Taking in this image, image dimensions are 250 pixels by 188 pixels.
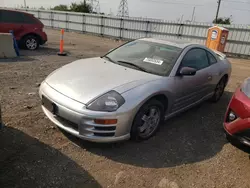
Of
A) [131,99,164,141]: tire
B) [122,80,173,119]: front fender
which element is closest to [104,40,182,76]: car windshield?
[122,80,173,119]: front fender

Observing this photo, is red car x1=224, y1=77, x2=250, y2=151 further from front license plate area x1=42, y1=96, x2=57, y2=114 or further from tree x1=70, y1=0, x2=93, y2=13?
tree x1=70, y1=0, x2=93, y2=13

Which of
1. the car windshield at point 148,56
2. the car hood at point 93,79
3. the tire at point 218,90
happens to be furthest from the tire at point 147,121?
the tire at point 218,90

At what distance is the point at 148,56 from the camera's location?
3799 millimetres

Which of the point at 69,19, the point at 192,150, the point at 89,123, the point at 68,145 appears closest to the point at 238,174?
the point at 192,150

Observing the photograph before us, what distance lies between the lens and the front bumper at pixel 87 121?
2672mm

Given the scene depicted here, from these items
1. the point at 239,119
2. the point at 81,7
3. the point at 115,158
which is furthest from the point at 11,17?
the point at 81,7

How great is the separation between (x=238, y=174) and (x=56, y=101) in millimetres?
2594

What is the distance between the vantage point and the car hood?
285 centimetres

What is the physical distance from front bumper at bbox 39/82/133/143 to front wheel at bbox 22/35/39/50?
764 cm

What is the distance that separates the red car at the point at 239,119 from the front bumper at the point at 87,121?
1.40 m

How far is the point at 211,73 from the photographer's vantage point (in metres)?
4.47

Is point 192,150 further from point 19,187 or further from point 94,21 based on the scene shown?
point 94,21

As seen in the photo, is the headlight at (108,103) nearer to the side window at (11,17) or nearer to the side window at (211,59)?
the side window at (211,59)

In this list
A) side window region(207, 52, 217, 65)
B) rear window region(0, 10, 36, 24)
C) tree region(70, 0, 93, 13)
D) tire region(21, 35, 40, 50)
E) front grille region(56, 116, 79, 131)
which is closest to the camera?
front grille region(56, 116, 79, 131)
